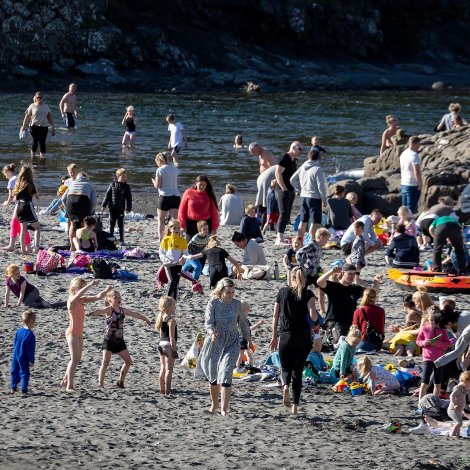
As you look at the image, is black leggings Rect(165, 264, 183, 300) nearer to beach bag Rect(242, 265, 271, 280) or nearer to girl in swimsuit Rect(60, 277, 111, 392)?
beach bag Rect(242, 265, 271, 280)

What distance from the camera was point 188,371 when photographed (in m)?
13.9

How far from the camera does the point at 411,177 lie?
2206cm

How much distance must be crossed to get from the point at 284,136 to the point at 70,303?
28035 mm

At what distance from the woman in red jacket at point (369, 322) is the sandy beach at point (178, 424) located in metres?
0.26

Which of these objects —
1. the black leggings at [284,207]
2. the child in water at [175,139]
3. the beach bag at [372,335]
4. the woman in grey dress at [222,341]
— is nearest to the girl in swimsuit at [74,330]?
the woman in grey dress at [222,341]

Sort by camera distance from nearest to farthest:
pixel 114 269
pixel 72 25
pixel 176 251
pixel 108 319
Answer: pixel 108 319 → pixel 176 251 → pixel 114 269 → pixel 72 25

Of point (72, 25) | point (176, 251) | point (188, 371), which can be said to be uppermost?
point (72, 25)

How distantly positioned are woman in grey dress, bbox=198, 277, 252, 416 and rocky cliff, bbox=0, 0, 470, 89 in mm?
49923

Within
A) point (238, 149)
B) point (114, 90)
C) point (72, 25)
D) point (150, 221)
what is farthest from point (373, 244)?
point (72, 25)

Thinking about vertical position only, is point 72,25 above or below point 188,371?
above

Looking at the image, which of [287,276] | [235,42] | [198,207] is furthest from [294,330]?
[235,42]

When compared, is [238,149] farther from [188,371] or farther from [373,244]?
[188,371]

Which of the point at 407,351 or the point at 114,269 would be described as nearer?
the point at 407,351

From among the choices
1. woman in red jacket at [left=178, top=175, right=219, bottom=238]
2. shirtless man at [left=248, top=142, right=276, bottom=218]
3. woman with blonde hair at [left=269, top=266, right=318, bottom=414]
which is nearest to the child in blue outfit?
woman with blonde hair at [left=269, top=266, right=318, bottom=414]
